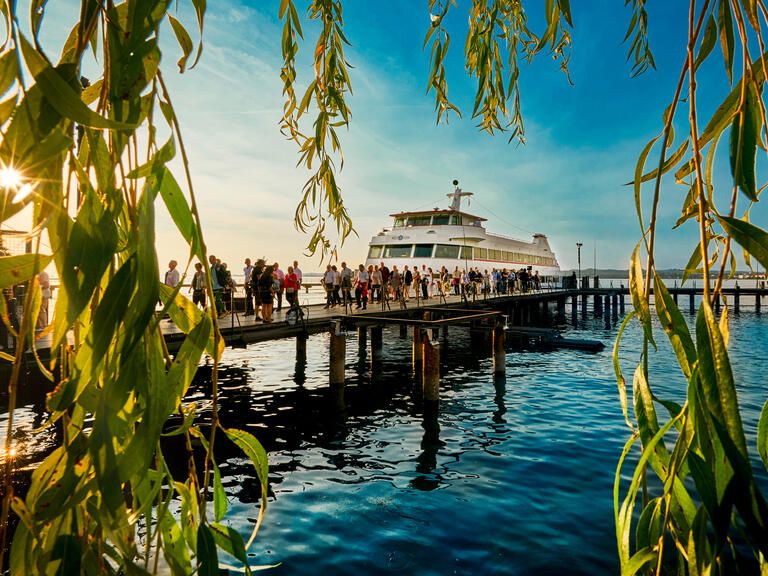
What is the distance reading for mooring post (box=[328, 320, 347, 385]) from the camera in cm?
1279

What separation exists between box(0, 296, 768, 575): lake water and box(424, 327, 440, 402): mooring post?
0.39 m

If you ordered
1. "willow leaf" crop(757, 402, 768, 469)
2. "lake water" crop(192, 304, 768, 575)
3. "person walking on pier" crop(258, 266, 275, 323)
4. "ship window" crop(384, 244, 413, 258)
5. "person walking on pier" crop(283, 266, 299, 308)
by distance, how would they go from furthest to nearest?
"ship window" crop(384, 244, 413, 258) → "person walking on pier" crop(283, 266, 299, 308) → "person walking on pier" crop(258, 266, 275, 323) → "lake water" crop(192, 304, 768, 575) → "willow leaf" crop(757, 402, 768, 469)

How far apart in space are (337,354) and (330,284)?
659 cm

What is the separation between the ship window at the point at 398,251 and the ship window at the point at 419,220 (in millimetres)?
2775

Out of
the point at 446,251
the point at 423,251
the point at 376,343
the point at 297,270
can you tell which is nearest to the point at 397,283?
the point at 376,343

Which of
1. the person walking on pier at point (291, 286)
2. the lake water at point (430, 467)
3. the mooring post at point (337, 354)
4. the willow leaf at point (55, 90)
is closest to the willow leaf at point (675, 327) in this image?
the willow leaf at point (55, 90)

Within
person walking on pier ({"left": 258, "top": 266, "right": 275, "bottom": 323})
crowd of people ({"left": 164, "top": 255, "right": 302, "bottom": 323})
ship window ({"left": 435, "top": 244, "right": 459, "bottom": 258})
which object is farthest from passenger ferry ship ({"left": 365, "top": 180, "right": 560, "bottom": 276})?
person walking on pier ({"left": 258, "top": 266, "right": 275, "bottom": 323})

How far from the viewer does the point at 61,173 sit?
862 mm

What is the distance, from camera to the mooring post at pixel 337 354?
41.9 ft

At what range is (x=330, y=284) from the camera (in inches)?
757

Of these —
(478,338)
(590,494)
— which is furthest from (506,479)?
(478,338)

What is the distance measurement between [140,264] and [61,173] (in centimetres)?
22

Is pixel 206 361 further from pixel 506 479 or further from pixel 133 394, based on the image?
pixel 133 394

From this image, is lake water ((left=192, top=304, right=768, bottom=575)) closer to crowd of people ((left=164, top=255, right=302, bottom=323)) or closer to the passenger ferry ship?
crowd of people ((left=164, top=255, right=302, bottom=323))
